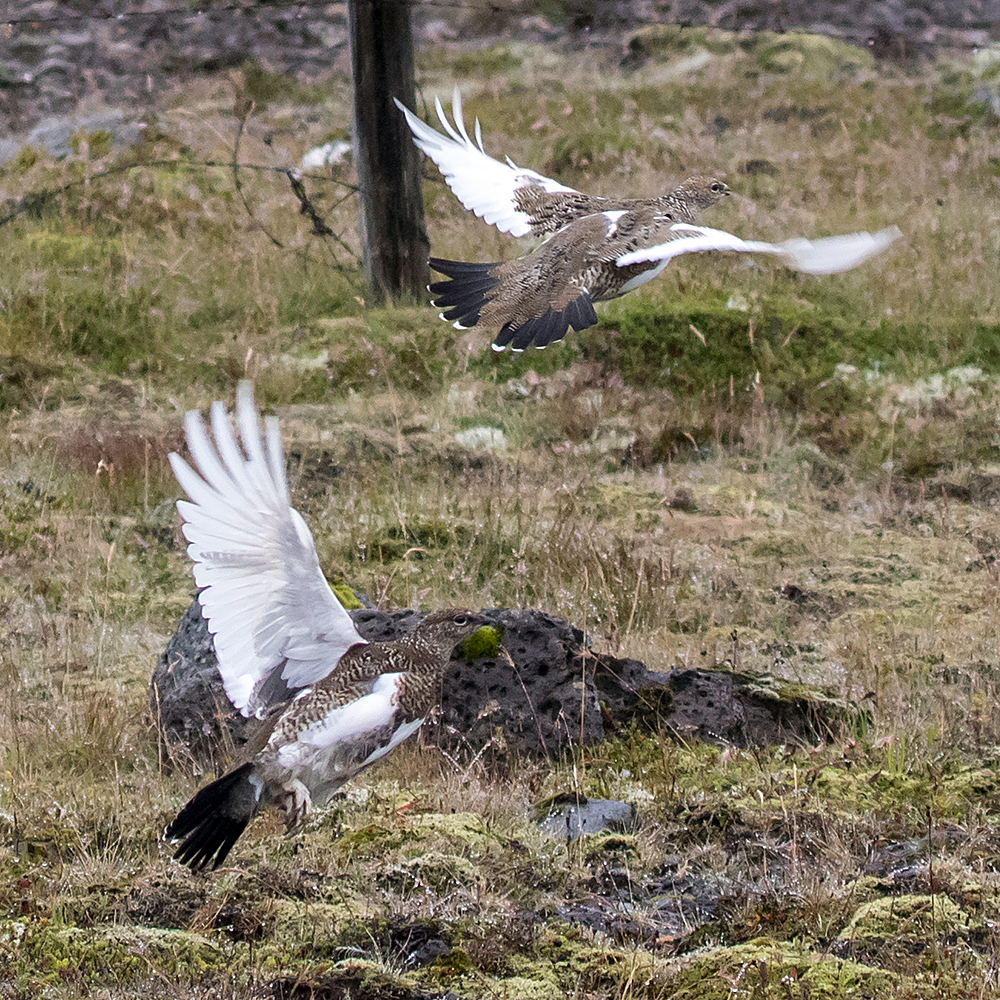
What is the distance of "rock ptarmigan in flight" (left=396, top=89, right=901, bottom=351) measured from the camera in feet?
11.8

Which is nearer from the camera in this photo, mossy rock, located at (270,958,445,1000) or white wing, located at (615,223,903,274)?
white wing, located at (615,223,903,274)

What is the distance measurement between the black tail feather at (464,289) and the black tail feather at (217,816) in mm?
1389

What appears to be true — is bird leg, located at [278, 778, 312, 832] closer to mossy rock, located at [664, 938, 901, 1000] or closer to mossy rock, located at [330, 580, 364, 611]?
mossy rock, located at [664, 938, 901, 1000]

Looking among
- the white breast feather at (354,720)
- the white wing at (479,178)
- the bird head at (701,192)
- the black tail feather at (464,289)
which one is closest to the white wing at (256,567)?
the white breast feather at (354,720)

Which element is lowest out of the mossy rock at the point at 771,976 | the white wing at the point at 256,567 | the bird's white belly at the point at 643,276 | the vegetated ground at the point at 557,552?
the vegetated ground at the point at 557,552

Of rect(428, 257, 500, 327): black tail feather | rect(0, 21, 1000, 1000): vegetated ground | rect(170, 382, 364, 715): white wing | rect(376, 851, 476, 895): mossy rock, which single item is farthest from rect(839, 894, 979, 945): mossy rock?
rect(428, 257, 500, 327): black tail feather

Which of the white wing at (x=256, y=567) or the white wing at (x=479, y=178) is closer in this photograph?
the white wing at (x=256, y=567)

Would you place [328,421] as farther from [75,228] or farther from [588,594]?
[75,228]

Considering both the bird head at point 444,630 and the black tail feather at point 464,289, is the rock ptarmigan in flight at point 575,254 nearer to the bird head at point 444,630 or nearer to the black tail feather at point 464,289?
the black tail feather at point 464,289

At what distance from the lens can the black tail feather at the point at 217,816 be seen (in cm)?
337

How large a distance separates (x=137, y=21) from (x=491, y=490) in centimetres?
1683

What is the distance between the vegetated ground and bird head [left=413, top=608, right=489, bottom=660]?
74cm

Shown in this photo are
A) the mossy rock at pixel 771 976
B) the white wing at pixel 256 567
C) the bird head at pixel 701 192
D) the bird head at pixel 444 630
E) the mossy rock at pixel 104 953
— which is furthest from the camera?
the bird head at pixel 701 192

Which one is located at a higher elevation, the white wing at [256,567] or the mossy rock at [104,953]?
the white wing at [256,567]
